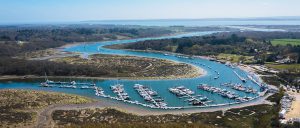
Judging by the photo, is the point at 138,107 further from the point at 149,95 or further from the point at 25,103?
the point at 25,103

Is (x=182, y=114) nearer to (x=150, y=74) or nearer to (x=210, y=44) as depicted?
(x=150, y=74)

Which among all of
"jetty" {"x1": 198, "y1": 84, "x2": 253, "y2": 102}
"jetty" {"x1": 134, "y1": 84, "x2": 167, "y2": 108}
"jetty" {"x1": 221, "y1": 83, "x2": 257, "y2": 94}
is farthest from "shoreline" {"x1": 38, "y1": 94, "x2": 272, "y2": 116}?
"jetty" {"x1": 221, "y1": 83, "x2": 257, "y2": 94}

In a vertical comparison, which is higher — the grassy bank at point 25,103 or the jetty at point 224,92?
the jetty at point 224,92

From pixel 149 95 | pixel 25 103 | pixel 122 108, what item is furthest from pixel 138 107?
pixel 25 103

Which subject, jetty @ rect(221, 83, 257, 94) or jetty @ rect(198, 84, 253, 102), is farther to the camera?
jetty @ rect(221, 83, 257, 94)

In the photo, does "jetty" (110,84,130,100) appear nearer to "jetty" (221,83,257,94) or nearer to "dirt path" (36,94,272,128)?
"dirt path" (36,94,272,128)

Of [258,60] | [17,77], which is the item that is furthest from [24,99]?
[258,60]

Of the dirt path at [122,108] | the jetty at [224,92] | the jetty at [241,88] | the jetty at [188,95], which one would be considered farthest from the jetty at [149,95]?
the jetty at [241,88]

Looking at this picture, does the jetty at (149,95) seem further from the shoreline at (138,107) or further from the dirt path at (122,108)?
the dirt path at (122,108)

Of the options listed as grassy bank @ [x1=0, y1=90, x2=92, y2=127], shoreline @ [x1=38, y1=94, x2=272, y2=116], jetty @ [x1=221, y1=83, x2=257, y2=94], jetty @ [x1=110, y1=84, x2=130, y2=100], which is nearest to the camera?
grassy bank @ [x1=0, y1=90, x2=92, y2=127]

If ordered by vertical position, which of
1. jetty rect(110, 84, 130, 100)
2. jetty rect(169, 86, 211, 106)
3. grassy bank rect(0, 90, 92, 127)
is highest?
jetty rect(169, 86, 211, 106)

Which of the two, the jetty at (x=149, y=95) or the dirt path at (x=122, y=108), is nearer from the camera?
the dirt path at (x=122, y=108)

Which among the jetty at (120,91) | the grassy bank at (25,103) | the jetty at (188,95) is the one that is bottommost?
the grassy bank at (25,103)

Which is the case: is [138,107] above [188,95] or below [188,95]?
below
